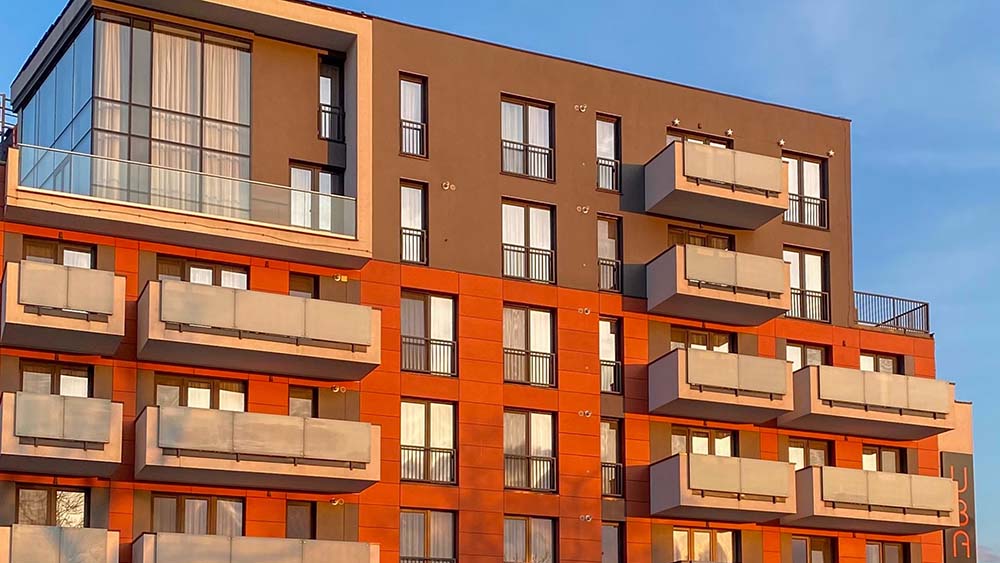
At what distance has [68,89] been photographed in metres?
48.3

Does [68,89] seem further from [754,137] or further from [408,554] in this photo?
[754,137]

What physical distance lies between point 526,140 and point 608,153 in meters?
2.96

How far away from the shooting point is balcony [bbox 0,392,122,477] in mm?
41375

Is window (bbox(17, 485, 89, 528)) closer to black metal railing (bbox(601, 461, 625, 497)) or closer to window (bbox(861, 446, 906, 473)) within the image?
black metal railing (bbox(601, 461, 625, 497))

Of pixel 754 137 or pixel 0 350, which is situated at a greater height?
pixel 754 137

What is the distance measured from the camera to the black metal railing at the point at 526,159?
5150 cm

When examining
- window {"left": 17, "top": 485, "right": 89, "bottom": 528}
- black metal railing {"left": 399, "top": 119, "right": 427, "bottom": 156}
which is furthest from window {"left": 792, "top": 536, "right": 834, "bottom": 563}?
window {"left": 17, "top": 485, "right": 89, "bottom": 528}

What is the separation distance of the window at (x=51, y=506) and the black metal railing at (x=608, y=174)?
1835 cm

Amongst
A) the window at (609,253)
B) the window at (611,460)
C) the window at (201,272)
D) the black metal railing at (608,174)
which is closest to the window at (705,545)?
the window at (611,460)

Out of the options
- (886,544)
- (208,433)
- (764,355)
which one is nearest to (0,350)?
→ (208,433)

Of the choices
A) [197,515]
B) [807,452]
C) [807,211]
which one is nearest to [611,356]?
[807,452]

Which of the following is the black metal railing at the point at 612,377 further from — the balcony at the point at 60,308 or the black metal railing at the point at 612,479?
the balcony at the point at 60,308

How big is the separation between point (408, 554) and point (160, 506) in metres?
6.91

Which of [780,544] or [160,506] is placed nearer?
[160,506]
